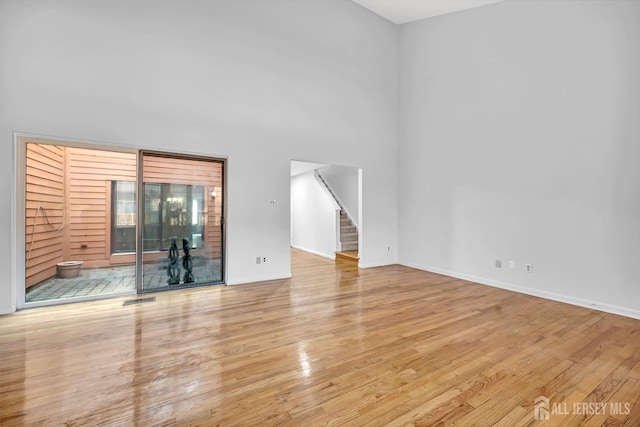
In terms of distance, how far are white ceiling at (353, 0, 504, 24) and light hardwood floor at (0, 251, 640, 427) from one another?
5.01 meters

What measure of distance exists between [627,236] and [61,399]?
571cm

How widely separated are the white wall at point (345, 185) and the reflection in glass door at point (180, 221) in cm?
406

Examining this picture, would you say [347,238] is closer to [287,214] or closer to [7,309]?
[287,214]

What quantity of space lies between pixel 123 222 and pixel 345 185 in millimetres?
5416

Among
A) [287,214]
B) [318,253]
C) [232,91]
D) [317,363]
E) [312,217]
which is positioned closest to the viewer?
[317,363]

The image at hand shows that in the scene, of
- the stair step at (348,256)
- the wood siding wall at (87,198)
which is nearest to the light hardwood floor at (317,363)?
the wood siding wall at (87,198)

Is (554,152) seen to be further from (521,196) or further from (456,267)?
(456,267)

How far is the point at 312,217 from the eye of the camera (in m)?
8.55

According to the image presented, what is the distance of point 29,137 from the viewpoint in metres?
3.46

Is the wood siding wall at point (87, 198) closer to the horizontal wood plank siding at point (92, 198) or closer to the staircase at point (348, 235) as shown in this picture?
the horizontal wood plank siding at point (92, 198)

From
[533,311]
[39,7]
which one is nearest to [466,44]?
[533,311]

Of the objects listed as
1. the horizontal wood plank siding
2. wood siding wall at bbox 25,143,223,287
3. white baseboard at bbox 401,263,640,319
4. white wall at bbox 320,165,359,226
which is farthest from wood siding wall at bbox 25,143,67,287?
white baseboard at bbox 401,263,640,319

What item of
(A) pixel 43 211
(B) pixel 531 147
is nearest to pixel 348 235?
(B) pixel 531 147

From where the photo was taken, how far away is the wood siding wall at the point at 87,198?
13.2 feet
